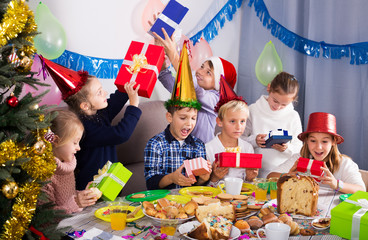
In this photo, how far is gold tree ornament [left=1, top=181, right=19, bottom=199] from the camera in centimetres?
119

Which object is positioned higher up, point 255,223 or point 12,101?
point 12,101

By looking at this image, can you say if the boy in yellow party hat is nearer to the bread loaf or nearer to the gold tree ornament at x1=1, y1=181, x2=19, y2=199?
the bread loaf

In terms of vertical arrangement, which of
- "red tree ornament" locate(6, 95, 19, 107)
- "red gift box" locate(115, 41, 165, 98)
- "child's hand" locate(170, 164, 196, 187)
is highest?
"red gift box" locate(115, 41, 165, 98)

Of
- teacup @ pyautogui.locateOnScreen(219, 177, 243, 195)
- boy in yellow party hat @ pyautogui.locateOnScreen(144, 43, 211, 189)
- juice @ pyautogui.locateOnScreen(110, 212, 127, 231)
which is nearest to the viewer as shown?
juice @ pyautogui.locateOnScreen(110, 212, 127, 231)

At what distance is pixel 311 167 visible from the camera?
6.41ft

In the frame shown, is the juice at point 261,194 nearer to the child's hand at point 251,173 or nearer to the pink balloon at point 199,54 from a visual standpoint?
the child's hand at point 251,173

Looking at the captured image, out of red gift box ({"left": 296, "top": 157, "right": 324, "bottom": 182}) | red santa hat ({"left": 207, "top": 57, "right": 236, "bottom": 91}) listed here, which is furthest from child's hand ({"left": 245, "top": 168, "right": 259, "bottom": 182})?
red santa hat ({"left": 207, "top": 57, "right": 236, "bottom": 91})

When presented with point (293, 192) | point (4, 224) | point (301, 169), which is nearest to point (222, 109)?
point (301, 169)

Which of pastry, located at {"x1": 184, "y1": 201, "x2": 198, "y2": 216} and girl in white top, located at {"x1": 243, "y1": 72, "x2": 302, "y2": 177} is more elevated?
girl in white top, located at {"x1": 243, "y1": 72, "x2": 302, "y2": 177}

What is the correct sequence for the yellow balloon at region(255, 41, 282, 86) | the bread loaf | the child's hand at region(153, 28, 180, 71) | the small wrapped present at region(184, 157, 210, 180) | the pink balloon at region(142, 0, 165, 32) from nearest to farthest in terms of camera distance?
the bread loaf
the small wrapped present at region(184, 157, 210, 180)
the child's hand at region(153, 28, 180, 71)
the pink balloon at region(142, 0, 165, 32)
the yellow balloon at region(255, 41, 282, 86)

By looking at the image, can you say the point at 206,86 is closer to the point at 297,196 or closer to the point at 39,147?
the point at 297,196

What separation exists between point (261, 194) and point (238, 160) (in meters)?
0.27

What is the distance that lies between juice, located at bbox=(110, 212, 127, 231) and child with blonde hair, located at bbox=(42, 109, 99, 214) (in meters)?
0.26

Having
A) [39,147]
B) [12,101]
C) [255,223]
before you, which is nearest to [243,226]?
[255,223]
